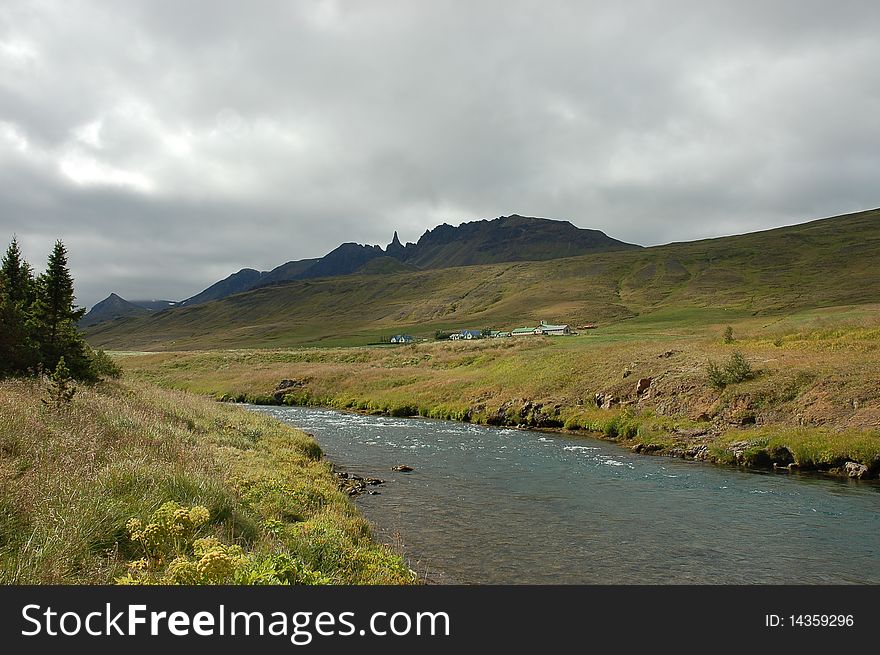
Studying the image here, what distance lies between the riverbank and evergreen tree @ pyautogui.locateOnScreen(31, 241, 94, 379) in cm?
2911

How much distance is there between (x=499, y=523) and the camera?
1803 cm

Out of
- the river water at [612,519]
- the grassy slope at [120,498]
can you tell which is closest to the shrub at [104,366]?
the grassy slope at [120,498]

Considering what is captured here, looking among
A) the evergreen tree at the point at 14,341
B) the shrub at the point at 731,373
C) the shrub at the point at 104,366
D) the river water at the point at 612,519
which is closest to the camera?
the river water at the point at 612,519

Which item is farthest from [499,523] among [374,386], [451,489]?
[374,386]

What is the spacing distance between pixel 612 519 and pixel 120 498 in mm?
14778

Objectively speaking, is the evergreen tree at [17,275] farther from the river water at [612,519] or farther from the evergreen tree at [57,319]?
the river water at [612,519]

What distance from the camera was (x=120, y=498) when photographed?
964 centimetres

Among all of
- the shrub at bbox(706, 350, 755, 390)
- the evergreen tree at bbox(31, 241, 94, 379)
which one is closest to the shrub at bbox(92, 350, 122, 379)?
the evergreen tree at bbox(31, 241, 94, 379)

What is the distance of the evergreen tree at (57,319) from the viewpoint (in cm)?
2841

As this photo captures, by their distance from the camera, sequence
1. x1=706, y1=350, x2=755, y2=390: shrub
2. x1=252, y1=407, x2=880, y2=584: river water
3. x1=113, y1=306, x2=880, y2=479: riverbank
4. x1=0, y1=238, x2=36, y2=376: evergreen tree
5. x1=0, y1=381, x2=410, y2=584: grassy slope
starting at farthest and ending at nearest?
1. x1=706, y1=350, x2=755, y2=390: shrub
2. x1=113, y1=306, x2=880, y2=479: riverbank
3. x1=0, y1=238, x2=36, y2=376: evergreen tree
4. x1=252, y1=407, x2=880, y2=584: river water
5. x1=0, y1=381, x2=410, y2=584: grassy slope

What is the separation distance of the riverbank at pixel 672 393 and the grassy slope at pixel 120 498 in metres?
22.4

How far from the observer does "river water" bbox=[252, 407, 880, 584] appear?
13922 millimetres

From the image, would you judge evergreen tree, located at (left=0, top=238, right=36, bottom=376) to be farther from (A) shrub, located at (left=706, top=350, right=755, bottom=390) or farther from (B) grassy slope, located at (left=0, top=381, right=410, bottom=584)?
(A) shrub, located at (left=706, top=350, right=755, bottom=390)

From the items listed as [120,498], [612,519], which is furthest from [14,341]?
[612,519]
